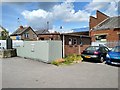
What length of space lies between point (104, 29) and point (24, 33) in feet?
106

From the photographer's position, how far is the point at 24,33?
53.8 m

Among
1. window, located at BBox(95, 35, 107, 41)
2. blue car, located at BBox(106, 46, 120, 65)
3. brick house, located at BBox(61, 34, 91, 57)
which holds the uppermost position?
window, located at BBox(95, 35, 107, 41)

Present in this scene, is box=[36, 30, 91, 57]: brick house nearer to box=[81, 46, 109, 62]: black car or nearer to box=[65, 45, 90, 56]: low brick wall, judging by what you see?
box=[65, 45, 90, 56]: low brick wall

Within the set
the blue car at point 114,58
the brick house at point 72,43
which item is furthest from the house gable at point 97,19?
the blue car at point 114,58

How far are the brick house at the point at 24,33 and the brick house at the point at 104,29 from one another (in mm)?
27544

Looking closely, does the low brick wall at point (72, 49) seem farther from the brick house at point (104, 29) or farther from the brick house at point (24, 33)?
the brick house at point (24, 33)

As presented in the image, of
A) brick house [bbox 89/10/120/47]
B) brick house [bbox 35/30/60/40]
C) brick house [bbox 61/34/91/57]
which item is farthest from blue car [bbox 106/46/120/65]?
brick house [bbox 89/10/120/47]

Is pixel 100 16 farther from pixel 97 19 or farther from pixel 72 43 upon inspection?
pixel 72 43

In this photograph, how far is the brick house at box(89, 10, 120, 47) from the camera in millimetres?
26281

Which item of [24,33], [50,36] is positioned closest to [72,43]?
[50,36]

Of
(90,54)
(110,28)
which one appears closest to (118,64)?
(90,54)

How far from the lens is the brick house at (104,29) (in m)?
26.3

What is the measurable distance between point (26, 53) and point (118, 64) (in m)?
10.00

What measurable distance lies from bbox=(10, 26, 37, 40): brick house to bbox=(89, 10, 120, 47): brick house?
90.4 ft
